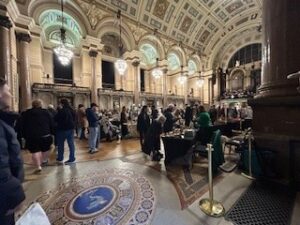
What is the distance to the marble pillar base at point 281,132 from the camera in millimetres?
2695

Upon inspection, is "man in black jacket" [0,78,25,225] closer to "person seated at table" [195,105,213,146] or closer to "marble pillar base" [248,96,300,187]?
"marble pillar base" [248,96,300,187]

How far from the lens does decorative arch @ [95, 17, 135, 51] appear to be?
11.9 metres

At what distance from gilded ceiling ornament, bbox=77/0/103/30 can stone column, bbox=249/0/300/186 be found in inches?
440

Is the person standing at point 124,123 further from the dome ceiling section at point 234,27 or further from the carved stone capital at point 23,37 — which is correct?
the dome ceiling section at point 234,27

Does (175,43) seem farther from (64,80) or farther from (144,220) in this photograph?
(144,220)

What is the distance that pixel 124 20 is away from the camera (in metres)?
12.9

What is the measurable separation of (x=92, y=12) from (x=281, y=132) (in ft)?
42.1

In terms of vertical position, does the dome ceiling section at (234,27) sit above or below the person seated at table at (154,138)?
above

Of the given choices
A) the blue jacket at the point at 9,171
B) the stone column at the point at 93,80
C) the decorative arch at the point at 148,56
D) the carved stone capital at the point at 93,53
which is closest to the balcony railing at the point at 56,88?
the stone column at the point at 93,80

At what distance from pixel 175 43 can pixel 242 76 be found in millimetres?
9699

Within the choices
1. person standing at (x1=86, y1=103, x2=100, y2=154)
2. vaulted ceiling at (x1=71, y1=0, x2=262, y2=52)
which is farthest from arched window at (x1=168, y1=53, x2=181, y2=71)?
person standing at (x1=86, y1=103, x2=100, y2=154)

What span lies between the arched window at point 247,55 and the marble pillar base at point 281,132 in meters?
19.9

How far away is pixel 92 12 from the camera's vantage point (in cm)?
1113

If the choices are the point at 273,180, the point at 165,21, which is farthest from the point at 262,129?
the point at 165,21
